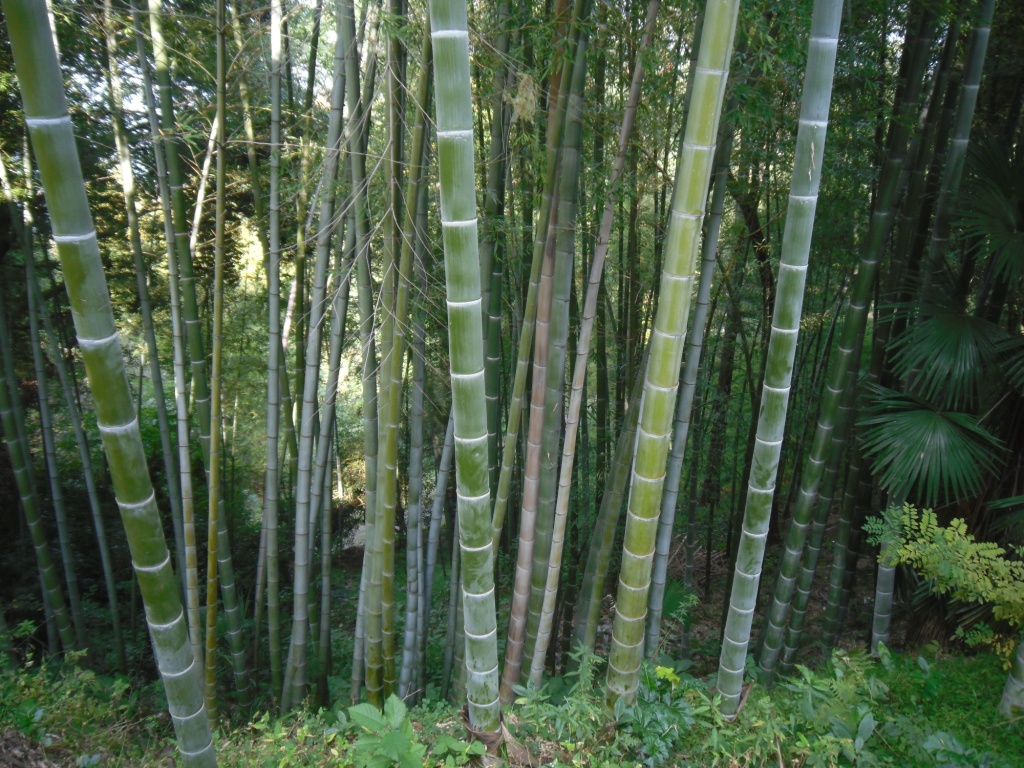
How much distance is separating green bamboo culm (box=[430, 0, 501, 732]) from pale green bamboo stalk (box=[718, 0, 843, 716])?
85 centimetres

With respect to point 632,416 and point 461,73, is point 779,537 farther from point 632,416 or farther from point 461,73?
point 461,73

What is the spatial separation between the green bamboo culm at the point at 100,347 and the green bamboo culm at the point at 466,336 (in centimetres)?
73

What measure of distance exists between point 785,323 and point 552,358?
985 mm

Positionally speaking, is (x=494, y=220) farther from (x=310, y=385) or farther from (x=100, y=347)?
(x=100, y=347)

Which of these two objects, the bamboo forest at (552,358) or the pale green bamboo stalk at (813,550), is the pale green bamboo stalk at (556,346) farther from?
the pale green bamboo stalk at (813,550)

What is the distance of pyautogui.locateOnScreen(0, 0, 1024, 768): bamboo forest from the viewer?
1.69 meters

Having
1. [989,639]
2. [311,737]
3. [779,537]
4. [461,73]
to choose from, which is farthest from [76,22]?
[779,537]

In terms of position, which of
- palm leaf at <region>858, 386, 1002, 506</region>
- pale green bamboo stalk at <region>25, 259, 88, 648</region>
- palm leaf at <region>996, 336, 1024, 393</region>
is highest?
palm leaf at <region>996, 336, 1024, 393</region>

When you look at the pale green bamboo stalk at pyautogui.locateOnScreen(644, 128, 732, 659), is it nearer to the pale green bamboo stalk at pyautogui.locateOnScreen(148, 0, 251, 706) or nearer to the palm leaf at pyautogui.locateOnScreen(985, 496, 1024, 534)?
the palm leaf at pyautogui.locateOnScreen(985, 496, 1024, 534)

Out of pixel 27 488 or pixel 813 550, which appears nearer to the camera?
pixel 813 550

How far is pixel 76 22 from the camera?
3.98m

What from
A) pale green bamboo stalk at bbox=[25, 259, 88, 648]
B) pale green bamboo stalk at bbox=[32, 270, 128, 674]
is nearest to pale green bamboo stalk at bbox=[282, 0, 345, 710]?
pale green bamboo stalk at bbox=[25, 259, 88, 648]

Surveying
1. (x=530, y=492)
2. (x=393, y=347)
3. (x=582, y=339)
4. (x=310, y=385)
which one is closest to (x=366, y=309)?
(x=393, y=347)

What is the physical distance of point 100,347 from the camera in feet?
4.54
